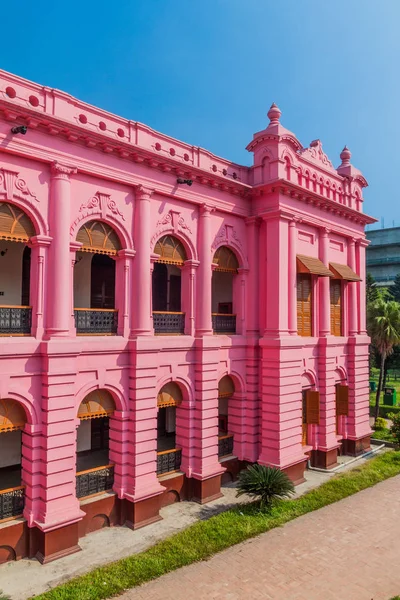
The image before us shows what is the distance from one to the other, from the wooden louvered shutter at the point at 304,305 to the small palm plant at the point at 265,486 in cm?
536

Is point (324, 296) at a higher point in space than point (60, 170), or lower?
lower

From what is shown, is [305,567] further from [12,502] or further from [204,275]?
[204,275]

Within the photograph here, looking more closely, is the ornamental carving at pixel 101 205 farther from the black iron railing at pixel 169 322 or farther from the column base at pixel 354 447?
the column base at pixel 354 447

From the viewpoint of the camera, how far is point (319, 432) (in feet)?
55.1

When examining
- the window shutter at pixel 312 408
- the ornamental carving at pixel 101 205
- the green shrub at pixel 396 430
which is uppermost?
the ornamental carving at pixel 101 205

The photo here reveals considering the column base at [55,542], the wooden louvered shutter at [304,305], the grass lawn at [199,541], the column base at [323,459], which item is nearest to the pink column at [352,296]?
the wooden louvered shutter at [304,305]

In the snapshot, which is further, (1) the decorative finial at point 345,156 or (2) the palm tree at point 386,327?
(2) the palm tree at point 386,327

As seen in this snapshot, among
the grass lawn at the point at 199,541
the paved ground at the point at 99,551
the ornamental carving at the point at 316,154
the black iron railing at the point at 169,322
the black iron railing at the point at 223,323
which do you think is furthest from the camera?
the ornamental carving at the point at 316,154

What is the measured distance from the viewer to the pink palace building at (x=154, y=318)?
33.7ft

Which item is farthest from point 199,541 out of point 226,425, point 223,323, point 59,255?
point 59,255

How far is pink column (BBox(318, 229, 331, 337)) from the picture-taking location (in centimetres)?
1708

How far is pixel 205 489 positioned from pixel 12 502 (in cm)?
558

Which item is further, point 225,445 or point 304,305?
point 304,305

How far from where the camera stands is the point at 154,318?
13.1 m
